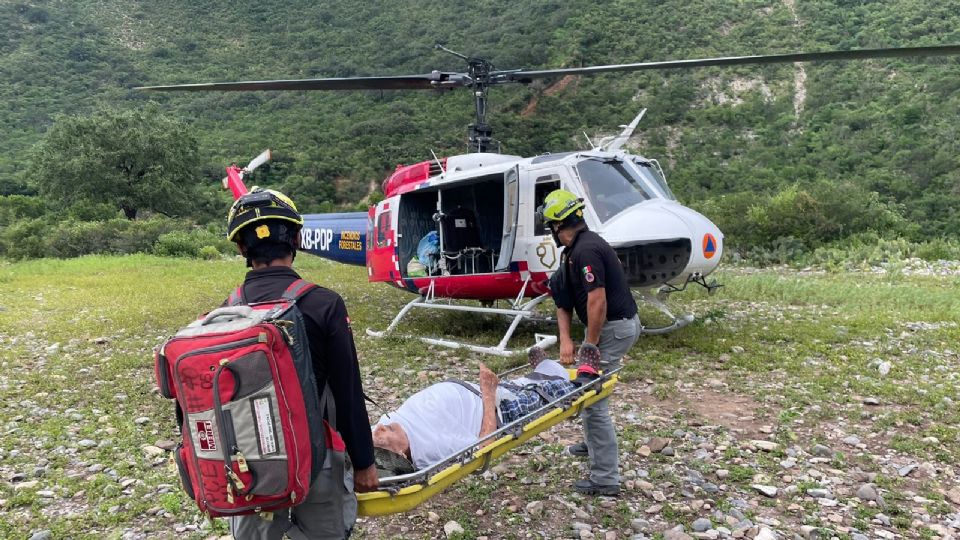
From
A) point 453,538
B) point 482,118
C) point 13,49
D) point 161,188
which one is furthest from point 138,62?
point 453,538

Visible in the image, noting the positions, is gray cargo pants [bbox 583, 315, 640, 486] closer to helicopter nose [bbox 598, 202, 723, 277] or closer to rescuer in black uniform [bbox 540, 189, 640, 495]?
rescuer in black uniform [bbox 540, 189, 640, 495]

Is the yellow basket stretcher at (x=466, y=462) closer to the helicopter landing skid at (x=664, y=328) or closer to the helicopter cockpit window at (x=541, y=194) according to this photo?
the helicopter cockpit window at (x=541, y=194)

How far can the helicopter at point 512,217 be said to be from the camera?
640 cm

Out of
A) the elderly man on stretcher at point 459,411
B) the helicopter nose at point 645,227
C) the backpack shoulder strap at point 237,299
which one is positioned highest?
the backpack shoulder strap at point 237,299

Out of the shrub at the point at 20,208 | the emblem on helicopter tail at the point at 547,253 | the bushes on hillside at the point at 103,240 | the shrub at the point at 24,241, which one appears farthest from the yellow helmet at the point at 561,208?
the shrub at the point at 20,208

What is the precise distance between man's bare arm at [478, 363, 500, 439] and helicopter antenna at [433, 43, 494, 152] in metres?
5.41

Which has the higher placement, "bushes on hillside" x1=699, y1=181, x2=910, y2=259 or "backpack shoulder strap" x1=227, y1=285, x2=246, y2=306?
"backpack shoulder strap" x1=227, y1=285, x2=246, y2=306

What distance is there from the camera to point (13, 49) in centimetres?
5241

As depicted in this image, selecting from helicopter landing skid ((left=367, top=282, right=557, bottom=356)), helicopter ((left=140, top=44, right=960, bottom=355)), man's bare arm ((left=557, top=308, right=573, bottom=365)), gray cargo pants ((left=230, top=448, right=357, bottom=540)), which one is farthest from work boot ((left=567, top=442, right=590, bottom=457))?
gray cargo pants ((left=230, top=448, right=357, bottom=540))

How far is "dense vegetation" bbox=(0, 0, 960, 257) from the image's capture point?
2328 cm

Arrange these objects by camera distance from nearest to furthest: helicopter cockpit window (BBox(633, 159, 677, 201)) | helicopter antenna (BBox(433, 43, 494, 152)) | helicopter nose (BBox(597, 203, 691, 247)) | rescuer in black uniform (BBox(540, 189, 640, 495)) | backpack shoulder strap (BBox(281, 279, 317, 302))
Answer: backpack shoulder strap (BBox(281, 279, 317, 302)) → rescuer in black uniform (BBox(540, 189, 640, 495)) → helicopter nose (BBox(597, 203, 691, 247)) → helicopter cockpit window (BBox(633, 159, 677, 201)) → helicopter antenna (BBox(433, 43, 494, 152))

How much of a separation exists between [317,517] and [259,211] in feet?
3.79

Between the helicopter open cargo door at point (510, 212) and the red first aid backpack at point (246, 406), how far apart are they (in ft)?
17.6

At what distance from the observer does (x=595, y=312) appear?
150 inches
